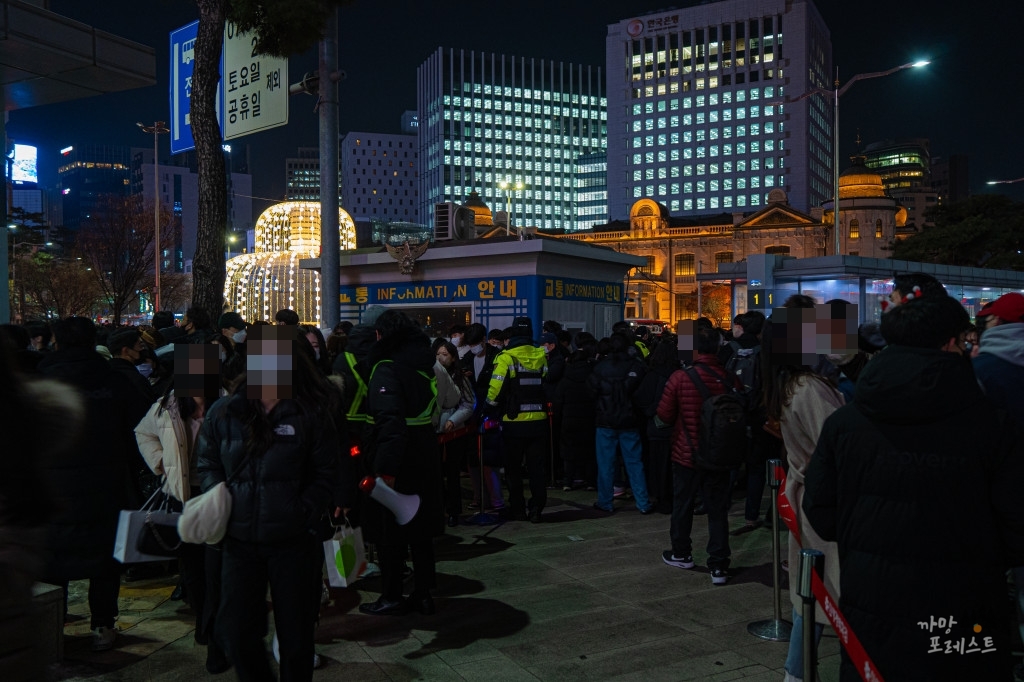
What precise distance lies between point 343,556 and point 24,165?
62.3 m

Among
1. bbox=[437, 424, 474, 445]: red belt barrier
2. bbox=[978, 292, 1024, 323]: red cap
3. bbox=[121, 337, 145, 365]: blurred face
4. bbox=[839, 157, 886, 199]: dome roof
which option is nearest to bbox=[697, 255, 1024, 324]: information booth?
bbox=[437, 424, 474, 445]: red belt barrier

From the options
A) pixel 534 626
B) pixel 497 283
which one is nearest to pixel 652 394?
pixel 534 626

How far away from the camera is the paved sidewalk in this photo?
4.58 metres

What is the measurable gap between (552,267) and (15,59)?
899 cm

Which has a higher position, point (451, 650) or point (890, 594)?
point (890, 594)

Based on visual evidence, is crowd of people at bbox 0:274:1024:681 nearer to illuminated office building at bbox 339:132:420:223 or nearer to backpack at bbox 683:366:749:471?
backpack at bbox 683:366:749:471

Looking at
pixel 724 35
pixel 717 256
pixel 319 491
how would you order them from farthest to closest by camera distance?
pixel 724 35
pixel 717 256
pixel 319 491

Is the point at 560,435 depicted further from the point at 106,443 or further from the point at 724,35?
the point at 724,35

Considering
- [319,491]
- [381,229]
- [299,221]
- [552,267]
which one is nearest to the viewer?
[319,491]

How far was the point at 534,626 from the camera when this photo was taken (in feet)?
17.2

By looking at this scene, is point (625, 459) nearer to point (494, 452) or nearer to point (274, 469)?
point (494, 452)

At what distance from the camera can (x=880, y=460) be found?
2.70m

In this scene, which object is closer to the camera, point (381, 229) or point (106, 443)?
point (106, 443)

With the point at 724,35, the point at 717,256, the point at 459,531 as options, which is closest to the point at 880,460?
the point at 459,531
